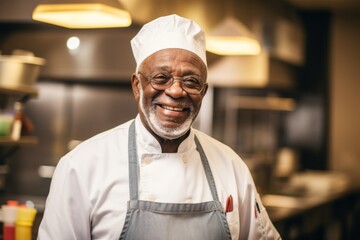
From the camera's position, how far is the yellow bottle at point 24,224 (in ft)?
7.23

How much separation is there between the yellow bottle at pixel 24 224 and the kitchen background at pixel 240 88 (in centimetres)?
40

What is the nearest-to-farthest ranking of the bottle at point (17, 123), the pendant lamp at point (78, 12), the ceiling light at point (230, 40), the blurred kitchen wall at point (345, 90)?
1. the pendant lamp at point (78, 12)
2. the bottle at point (17, 123)
3. the ceiling light at point (230, 40)
4. the blurred kitchen wall at point (345, 90)

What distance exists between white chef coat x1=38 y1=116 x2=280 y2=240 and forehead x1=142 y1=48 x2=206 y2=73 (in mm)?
230

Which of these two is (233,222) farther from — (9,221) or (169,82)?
(9,221)

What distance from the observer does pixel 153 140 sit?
1.98m

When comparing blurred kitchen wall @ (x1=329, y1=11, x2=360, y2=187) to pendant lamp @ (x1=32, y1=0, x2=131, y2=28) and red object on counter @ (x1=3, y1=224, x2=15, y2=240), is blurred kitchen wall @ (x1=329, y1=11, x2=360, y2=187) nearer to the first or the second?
pendant lamp @ (x1=32, y1=0, x2=131, y2=28)

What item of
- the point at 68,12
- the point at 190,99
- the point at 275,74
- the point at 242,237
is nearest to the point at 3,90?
the point at 68,12

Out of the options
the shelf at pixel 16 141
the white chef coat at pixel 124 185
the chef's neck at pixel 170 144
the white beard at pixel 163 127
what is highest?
the white beard at pixel 163 127

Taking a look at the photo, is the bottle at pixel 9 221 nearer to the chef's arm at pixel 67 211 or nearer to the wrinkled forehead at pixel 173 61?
the chef's arm at pixel 67 211

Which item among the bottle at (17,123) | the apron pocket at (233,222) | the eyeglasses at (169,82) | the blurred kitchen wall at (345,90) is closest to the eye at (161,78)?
the eyeglasses at (169,82)

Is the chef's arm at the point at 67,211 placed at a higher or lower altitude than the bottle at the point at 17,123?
lower

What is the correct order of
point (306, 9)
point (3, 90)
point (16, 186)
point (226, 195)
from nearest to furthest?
point (226, 195), point (3, 90), point (16, 186), point (306, 9)

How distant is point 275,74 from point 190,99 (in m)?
3.46

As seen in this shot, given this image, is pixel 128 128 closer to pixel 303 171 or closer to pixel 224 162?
pixel 224 162
